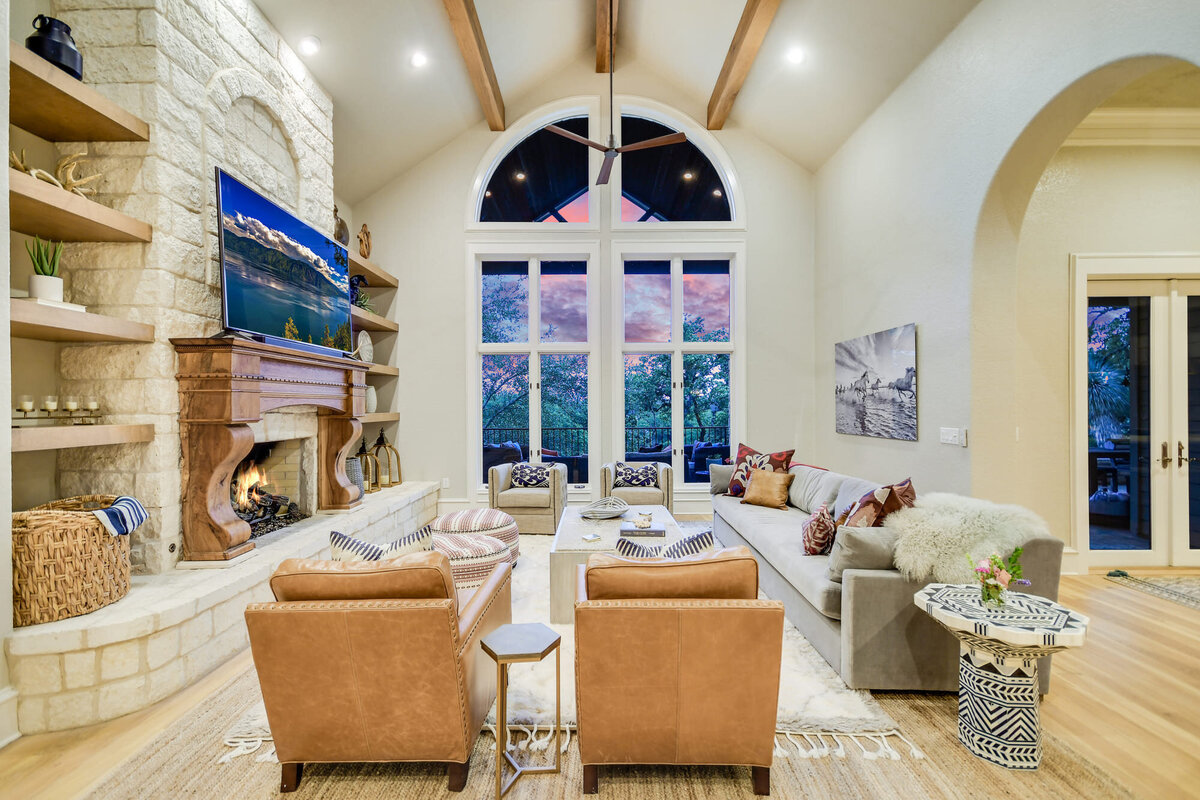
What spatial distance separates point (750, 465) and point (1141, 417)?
115 inches

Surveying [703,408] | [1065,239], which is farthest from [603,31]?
[1065,239]

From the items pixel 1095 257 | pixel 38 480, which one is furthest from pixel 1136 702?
pixel 38 480

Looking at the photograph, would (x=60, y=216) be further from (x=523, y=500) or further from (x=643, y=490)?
(x=643, y=490)

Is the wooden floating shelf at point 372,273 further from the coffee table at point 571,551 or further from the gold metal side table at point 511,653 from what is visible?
the gold metal side table at point 511,653

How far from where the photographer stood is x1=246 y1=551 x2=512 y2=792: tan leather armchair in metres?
1.73

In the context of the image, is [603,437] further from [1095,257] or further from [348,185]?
[1095,257]

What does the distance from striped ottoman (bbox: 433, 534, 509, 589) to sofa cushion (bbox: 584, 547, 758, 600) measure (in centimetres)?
170

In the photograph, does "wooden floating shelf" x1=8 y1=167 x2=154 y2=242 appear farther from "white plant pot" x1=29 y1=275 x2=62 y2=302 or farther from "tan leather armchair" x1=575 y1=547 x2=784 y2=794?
"tan leather armchair" x1=575 y1=547 x2=784 y2=794

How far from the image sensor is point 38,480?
2867mm

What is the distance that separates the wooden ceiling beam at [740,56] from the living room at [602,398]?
0.20 feet

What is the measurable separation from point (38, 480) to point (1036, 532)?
4.81 m

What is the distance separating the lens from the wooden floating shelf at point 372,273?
5248mm

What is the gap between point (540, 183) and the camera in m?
6.48

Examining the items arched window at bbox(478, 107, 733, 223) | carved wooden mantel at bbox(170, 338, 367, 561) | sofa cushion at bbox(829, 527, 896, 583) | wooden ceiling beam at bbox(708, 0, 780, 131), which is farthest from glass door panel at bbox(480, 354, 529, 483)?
sofa cushion at bbox(829, 527, 896, 583)
